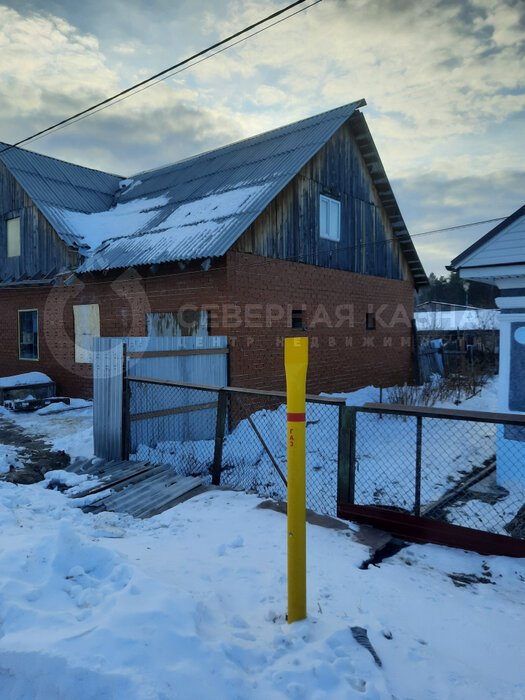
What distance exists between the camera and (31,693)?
2000mm

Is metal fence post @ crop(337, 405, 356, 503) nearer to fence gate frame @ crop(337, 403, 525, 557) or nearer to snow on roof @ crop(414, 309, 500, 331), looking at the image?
fence gate frame @ crop(337, 403, 525, 557)

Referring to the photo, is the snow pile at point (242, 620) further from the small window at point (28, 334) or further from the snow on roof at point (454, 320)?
the snow on roof at point (454, 320)

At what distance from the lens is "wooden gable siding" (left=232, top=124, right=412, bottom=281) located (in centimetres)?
1168

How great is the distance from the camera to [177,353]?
8.55m

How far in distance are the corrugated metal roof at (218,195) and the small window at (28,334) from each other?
3524mm

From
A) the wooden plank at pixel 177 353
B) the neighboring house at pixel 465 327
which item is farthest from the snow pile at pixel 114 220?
the neighboring house at pixel 465 327

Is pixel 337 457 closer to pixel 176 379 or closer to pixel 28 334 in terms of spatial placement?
pixel 176 379

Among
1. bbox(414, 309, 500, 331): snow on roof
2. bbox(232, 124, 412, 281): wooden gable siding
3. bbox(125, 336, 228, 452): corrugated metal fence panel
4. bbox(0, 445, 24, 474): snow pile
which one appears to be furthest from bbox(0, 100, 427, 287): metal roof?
bbox(414, 309, 500, 331): snow on roof

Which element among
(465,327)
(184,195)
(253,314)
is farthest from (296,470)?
(465,327)

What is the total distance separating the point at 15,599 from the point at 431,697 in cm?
223

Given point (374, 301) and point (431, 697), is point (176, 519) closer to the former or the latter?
point (431, 697)

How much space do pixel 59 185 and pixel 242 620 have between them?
17.1m

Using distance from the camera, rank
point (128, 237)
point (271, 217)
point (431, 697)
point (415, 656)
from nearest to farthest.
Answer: point (431, 697) < point (415, 656) < point (271, 217) < point (128, 237)

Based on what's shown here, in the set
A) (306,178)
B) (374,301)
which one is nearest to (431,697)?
(306,178)
